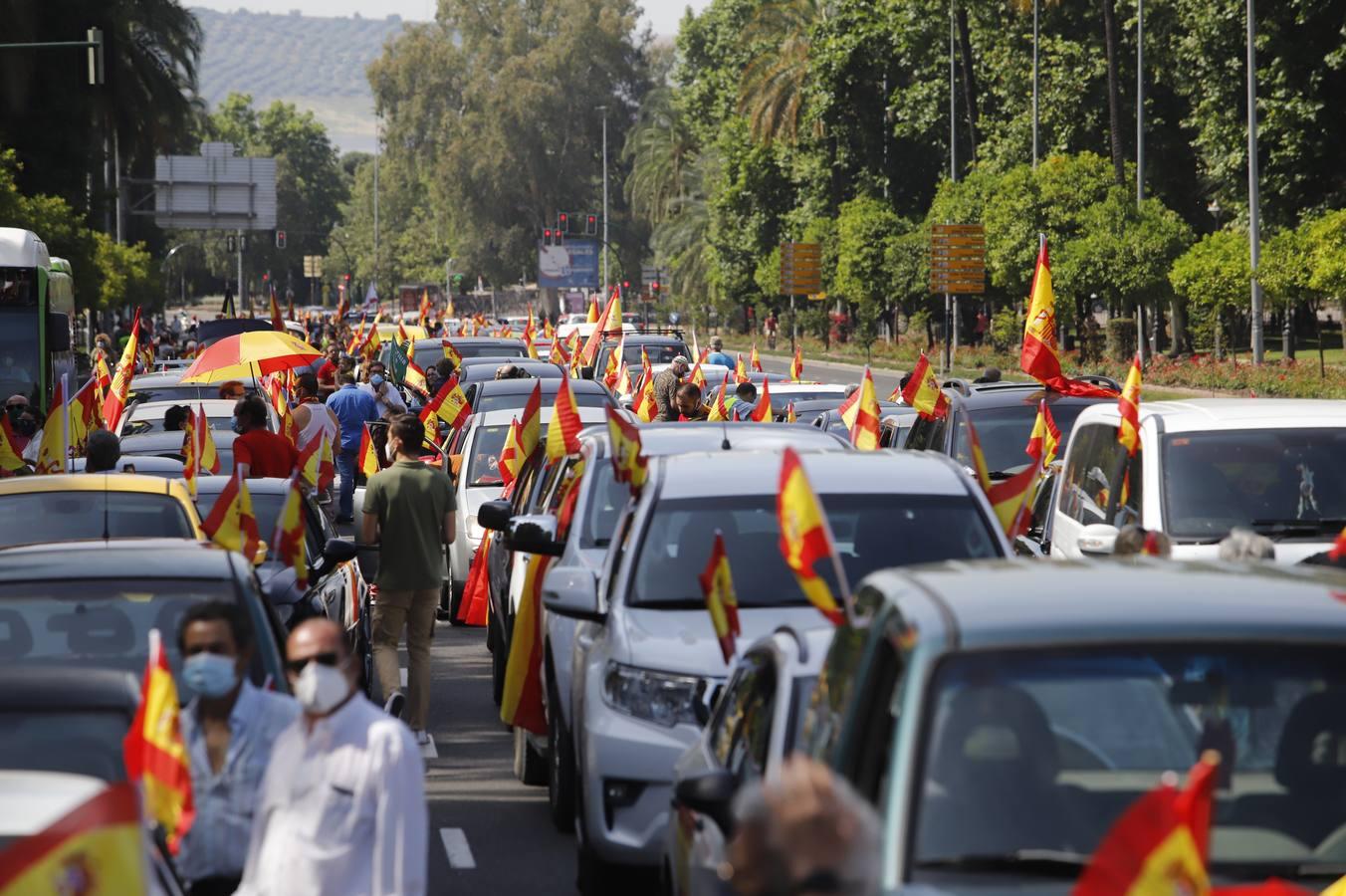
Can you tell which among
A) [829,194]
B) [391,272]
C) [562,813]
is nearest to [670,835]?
[562,813]

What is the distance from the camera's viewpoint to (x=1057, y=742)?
4867 mm

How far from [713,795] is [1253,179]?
42.0m

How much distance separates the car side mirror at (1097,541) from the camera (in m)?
11.1

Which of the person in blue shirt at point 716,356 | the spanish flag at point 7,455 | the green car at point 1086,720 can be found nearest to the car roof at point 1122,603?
the green car at point 1086,720

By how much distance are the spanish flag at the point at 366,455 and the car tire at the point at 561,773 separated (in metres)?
10.2

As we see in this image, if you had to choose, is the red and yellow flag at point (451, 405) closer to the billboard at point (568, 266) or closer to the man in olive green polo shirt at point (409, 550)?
the man in olive green polo shirt at point (409, 550)

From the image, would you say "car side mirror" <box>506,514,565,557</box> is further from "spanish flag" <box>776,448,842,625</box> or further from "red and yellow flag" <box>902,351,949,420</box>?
"red and yellow flag" <box>902,351,949,420</box>

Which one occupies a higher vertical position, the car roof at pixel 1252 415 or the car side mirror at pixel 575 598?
the car roof at pixel 1252 415

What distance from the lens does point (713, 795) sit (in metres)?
5.41

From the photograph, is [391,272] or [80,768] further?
[391,272]

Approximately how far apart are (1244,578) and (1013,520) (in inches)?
216

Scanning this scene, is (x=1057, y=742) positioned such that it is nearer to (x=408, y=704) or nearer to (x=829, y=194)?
(x=408, y=704)

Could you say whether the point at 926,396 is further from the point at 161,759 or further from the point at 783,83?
the point at 783,83

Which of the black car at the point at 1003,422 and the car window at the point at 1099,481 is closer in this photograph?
the car window at the point at 1099,481
